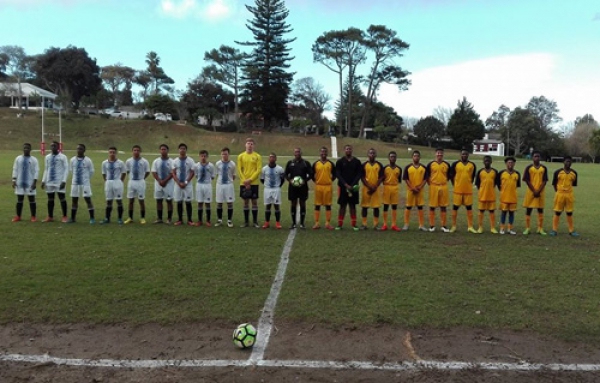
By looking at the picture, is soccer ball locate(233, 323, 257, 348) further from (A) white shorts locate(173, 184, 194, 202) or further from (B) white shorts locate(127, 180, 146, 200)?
→ (B) white shorts locate(127, 180, 146, 200)

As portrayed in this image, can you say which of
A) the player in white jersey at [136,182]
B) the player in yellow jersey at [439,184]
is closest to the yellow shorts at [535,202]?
the player in yellow jersey at [439,184]

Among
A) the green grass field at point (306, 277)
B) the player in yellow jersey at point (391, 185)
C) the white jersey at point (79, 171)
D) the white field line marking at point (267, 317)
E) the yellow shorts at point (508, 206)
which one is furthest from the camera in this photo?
the white jersey at point (79, 171)

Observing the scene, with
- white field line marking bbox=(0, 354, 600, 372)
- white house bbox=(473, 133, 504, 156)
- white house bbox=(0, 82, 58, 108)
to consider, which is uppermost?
white house bbox=(0, 82, 58, 108)

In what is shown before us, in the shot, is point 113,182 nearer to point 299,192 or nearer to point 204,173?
point 204,173

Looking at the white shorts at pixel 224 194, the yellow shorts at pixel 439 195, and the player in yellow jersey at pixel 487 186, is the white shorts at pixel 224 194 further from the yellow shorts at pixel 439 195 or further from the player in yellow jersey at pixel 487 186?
the player in yellow jersey at pixel 487 186

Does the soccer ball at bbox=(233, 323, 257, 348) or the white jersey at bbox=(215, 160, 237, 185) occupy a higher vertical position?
the white jersey at bbox=(215, 160, 237, 185)

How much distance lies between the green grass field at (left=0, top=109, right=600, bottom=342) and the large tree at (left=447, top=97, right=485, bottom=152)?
209ft

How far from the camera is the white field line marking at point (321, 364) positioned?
4164 mm

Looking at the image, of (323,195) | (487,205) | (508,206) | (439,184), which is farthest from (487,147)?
(323,195)

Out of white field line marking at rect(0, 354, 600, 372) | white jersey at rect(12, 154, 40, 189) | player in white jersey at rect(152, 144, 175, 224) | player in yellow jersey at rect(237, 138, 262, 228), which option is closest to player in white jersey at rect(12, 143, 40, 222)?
white jersey at rect(12, 154, 40, 189)

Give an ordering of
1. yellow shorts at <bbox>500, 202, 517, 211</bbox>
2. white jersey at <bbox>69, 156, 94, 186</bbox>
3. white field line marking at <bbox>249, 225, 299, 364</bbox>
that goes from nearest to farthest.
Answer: white field line marking at <bbox>249, 225, 299, 364</bbox> → yellow shorts at <bbox>500, 202, 517, 211</bbox> → white jersey at <bbox>69, 156, 94, 186</bbox>

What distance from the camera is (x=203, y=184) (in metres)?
10.4

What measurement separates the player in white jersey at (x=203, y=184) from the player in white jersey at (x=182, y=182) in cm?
20

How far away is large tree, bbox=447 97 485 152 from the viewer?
69.6m
